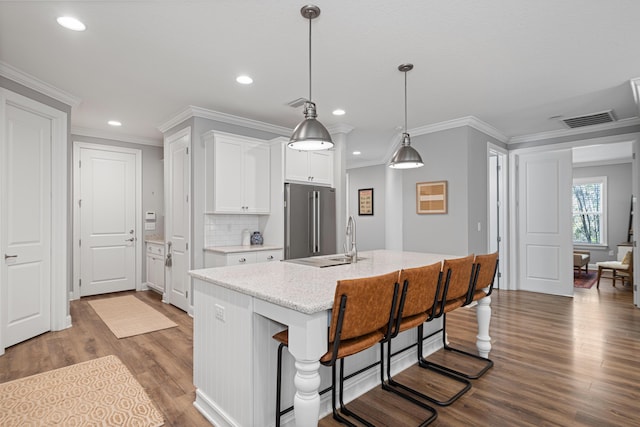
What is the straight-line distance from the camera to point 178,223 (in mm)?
4527

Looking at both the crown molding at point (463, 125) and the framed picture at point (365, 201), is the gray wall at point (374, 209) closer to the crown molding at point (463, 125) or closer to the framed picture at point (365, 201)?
the framed picture at point (365, 201)

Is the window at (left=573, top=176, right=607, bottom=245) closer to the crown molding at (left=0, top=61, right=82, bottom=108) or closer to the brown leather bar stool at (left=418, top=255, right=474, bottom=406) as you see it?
the brown leather bar stool at (left=418, top=255, right=474, bottom=406)

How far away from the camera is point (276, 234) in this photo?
174 inches

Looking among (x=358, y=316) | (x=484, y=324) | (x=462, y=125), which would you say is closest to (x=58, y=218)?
(x=358, y=316)

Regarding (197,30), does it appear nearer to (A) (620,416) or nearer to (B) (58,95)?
(B) (58,95)

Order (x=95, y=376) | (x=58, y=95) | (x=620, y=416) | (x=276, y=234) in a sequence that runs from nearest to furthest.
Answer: (x=620, y=416), (x=95, y=376), (x=58, y=95), (x=276, y=234)

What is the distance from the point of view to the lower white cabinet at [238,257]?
3807 mm

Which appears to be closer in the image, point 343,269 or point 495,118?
point 343,269

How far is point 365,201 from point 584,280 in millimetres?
4740

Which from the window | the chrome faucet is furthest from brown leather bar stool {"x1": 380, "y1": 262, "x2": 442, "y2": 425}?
the window

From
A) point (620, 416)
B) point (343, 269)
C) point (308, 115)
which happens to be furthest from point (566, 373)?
point (308, 115)

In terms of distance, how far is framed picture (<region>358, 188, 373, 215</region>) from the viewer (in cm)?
822

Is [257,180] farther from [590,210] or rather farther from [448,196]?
Result: [590,210]

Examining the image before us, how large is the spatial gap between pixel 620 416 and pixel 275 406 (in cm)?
211
